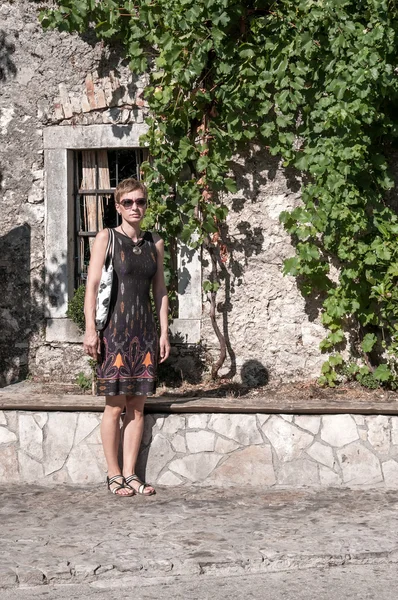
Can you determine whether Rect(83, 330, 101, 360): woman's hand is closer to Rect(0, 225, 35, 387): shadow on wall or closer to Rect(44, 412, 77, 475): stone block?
Rect(44, 412, 77, 475): stone block

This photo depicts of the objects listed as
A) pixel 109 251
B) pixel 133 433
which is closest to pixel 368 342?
pixel 133 433

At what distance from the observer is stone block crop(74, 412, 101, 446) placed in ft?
20.6

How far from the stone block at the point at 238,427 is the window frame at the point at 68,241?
68.9 inches

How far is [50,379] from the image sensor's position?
27.1ft

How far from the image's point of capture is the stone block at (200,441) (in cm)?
626

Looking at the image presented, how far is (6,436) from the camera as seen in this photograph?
6387 mm

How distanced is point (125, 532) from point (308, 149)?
358 cm

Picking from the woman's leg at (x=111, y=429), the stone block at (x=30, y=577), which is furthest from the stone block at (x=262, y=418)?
the stone block at (x=30, y=577)

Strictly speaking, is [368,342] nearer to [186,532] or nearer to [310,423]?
[310,423]

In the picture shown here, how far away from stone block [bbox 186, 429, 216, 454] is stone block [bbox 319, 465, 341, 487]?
0.73 meters

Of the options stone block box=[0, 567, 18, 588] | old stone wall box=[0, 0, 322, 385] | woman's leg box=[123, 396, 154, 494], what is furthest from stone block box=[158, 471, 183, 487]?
stone block box=[0, 567, 18, 588]

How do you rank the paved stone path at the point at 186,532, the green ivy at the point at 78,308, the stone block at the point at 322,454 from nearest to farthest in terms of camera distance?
1. the paved stone path at the point at 186,532
2. the stone block at the point at 322,454
3. the green ivy at the point at 78,308

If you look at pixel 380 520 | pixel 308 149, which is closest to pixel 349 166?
pixel 308 149

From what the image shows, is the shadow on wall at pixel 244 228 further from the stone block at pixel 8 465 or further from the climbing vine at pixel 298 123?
the stone block at pixel 8 465
